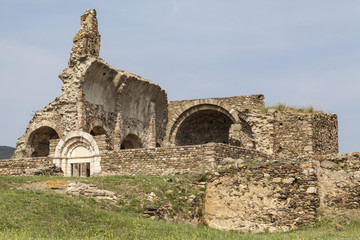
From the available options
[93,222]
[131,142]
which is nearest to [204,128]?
[131,142]

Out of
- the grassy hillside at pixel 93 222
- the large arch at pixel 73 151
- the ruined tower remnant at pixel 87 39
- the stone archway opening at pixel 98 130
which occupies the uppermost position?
the ruined tower remnant at pixel 87 39

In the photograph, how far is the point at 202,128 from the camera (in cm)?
3011

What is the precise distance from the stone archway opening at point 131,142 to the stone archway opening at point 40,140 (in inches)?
144

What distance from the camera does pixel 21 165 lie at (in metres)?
20.6

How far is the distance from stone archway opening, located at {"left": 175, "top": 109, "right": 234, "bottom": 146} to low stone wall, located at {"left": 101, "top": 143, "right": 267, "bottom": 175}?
986cm

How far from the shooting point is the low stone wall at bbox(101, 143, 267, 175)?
57.2ft

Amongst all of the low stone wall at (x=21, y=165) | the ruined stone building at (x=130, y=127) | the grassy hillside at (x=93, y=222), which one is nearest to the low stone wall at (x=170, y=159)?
the ruined stone building at (x=130, y=127)

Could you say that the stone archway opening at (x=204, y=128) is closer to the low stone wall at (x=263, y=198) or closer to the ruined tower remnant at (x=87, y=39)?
the ruined tower remnant at (x=87, y=39)

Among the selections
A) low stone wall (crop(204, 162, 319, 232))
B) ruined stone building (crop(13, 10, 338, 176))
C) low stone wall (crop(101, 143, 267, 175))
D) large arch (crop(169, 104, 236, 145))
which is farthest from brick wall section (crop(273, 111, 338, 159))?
low stone wall (crop(204, 162, 319, 232))

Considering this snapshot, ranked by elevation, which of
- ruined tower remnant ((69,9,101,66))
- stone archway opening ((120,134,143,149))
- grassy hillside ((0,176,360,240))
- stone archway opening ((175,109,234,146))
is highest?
ruined tower remnant ((69,9,101,66))

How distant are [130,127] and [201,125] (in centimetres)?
641

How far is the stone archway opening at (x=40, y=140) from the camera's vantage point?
77.5ft

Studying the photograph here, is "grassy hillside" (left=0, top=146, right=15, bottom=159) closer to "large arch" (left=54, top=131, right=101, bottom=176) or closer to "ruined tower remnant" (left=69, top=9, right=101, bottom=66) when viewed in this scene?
"ruined tower remnant" (left=69, top=9, right=101, bottom=66)

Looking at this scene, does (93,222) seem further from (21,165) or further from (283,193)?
(21,165)
